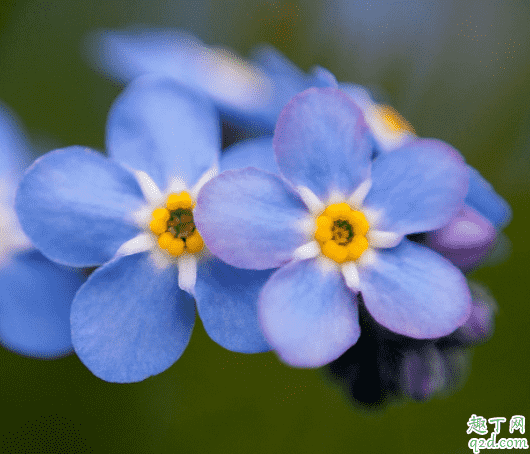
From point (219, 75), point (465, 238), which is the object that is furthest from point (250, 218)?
point (219, 75)

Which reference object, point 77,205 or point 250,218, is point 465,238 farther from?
point 77,205

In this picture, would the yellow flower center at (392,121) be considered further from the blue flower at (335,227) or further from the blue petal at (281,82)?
the blue flower at (335,227)

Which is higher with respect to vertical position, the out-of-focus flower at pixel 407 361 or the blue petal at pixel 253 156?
the blue petal at pixel 253 156

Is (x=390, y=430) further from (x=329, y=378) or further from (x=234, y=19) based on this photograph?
(x=234, y=19)

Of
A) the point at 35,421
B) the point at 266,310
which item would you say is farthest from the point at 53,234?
the point at 35,421

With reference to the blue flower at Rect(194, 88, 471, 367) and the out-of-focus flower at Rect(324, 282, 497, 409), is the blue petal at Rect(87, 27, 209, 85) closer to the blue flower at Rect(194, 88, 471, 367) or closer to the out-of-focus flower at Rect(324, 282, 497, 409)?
the blue flower at Rect(194, 88, 471, 367)

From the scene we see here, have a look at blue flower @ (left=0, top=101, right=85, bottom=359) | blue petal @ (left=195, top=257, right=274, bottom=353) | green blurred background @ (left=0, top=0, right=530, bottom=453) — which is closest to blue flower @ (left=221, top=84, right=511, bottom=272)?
blue petal @ (left=195, top=257, right=274, bottom=353)

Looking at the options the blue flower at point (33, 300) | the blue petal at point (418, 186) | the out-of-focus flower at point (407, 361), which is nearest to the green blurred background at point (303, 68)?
the out-of-focus flower at point (407, 361)
